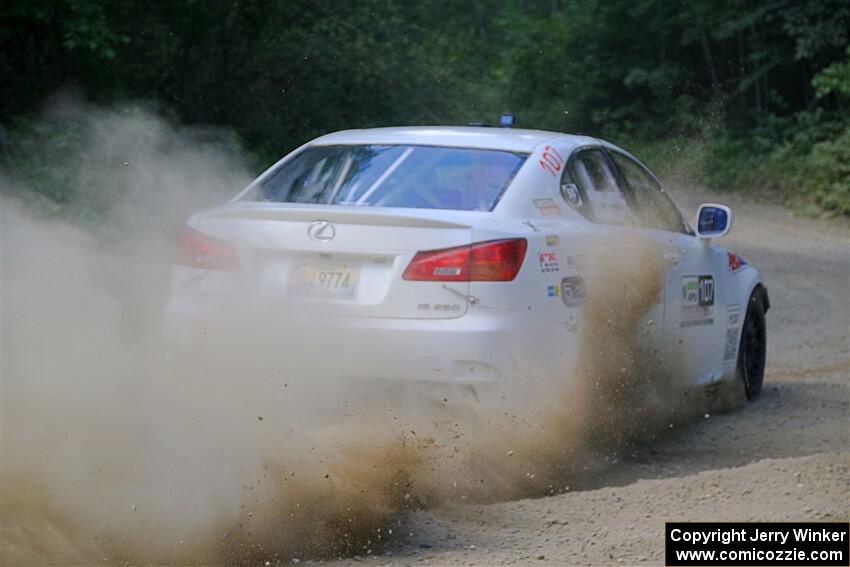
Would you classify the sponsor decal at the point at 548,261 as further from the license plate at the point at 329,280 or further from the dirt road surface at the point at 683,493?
the dirt road surface at the point at 683,493

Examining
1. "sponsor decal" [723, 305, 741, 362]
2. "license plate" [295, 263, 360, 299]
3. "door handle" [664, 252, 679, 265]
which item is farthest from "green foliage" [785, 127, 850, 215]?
"license plate" [295, 263, 360, 299]

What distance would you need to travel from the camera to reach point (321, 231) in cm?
608

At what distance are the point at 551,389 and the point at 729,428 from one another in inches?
81.0

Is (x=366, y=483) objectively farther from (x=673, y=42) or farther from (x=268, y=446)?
(x=673, y=42)

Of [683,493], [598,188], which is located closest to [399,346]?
[683,493]

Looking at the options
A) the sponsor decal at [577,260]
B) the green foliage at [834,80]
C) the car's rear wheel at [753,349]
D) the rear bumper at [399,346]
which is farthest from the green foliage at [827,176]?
the rear bumper at [399,346]

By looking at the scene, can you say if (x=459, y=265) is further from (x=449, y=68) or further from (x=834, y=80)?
(x=834, y=80)

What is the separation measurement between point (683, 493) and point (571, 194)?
1.61 meters

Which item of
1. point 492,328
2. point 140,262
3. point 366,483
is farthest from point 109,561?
point 140,262

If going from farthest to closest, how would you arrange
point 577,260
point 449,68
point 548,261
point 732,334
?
point 449,68
point 732,334
point 577,260
point 548,261

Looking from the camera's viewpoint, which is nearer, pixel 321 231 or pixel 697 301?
pixel 321 231

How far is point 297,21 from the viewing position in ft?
58.4

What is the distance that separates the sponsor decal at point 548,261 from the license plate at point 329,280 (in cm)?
81

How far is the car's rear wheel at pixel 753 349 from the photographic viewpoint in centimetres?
859
